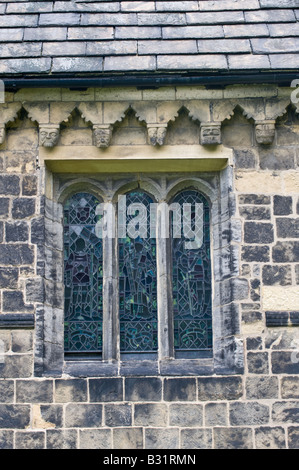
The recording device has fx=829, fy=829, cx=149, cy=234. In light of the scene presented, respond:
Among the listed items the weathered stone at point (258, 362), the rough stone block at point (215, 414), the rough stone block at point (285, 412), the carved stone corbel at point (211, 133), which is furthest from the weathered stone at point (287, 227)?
the rough stone block at point (215, 414)

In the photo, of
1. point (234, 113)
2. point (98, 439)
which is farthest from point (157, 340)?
point (234, 113)

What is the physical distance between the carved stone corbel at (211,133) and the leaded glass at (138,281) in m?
0.78

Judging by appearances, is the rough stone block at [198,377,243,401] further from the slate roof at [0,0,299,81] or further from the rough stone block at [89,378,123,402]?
the slate roof at [0,0,299,81]

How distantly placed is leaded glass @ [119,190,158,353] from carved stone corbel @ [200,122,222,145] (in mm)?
780

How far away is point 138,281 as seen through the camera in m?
7.48

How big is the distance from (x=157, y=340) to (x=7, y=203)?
1793 millimetres

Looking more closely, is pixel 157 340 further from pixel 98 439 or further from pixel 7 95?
pixel 7 95

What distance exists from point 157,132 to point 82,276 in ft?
4.78

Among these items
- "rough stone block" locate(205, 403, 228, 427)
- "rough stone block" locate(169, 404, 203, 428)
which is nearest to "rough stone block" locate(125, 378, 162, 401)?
"rough stone block" locate(169, 404, 203, 428)

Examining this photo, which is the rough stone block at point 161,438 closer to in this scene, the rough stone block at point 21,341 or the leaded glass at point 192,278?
the leaded glass at point 192,278

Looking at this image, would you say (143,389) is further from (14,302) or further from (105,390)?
(14,302)

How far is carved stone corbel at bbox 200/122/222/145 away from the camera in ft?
24.2

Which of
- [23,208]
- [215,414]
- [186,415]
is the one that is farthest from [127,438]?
[23,208]
